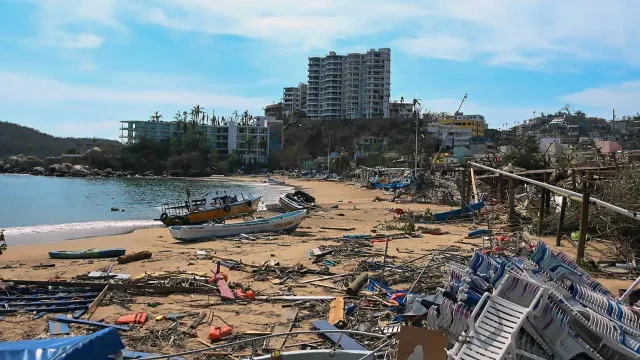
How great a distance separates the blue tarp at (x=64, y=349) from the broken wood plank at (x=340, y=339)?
97.8 inches

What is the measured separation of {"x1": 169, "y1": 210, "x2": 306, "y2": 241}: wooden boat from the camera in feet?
63.7

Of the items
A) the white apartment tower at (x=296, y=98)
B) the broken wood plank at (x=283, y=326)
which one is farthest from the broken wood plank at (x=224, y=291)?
the white apartment tower at (x=296, y=98)

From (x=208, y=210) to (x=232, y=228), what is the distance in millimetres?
6476

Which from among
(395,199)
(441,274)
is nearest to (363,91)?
(395,199)

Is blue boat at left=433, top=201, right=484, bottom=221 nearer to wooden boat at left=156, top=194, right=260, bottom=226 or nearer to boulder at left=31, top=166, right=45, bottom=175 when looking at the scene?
wooden boat at left=156, top=194, right=260, bottom=226

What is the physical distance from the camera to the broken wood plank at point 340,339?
641 cm

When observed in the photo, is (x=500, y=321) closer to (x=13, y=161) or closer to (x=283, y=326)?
(x=283, y=326)

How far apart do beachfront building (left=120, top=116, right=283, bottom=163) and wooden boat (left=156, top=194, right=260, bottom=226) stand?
91114mm

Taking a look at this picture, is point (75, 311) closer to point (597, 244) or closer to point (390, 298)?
point (390, 298)

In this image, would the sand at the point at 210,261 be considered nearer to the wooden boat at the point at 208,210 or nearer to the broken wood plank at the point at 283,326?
the broken wood plank at the point at 283,326

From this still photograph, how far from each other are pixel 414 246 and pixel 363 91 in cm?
13948

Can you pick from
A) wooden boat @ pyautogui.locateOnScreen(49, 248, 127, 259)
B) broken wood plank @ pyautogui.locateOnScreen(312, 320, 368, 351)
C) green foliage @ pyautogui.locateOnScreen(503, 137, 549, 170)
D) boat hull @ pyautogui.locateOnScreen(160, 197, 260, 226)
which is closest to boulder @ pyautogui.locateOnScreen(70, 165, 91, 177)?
boat hull @ pyautogui.locateOnScreen(160, 197, 260, 226)

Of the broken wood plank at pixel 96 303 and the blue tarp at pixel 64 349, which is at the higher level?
the blue tarp at pixel 64 349

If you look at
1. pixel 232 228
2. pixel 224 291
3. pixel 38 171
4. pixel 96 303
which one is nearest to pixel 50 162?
pixel 38 171
